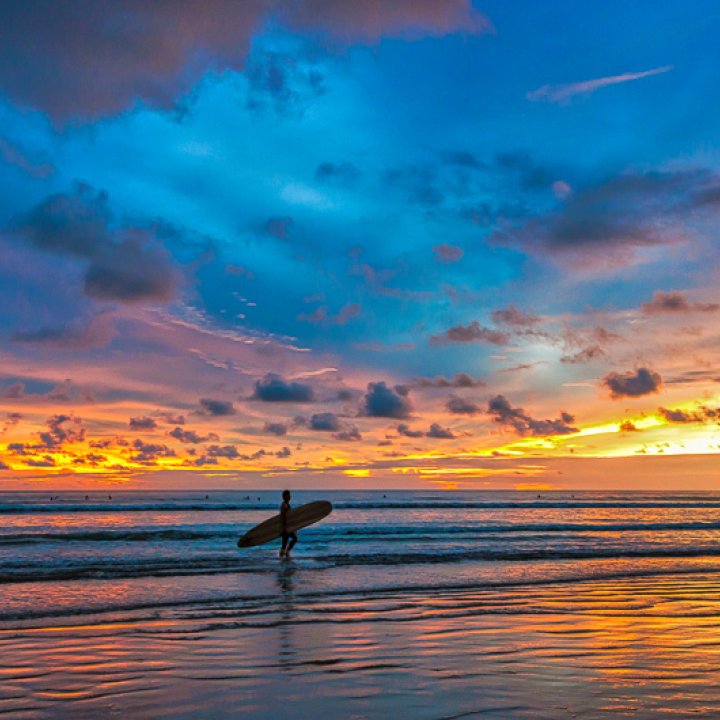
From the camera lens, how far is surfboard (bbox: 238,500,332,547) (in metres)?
27.5

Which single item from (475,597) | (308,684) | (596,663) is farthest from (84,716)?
(475,597)

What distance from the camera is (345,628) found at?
38.6ft

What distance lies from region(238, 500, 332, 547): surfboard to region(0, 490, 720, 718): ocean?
0.73 m

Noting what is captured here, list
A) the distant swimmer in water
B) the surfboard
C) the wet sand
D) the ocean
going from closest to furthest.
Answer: the wet sand < the ocean < the distant swimmer in water < the surfboard

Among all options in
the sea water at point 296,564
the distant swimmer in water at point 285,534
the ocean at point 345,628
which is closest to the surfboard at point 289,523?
the distant swimmer in water at point 285,534

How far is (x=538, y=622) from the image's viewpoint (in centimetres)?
1209

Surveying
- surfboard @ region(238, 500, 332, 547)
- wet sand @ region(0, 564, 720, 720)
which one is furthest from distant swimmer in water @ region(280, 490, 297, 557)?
wet sand @ region(0, 564, 720, 720)

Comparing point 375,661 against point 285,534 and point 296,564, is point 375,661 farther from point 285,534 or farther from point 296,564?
point 285,534

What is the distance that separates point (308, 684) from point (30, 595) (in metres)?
11.3

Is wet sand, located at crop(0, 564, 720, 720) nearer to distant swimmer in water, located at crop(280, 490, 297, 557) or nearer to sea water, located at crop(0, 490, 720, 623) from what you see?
sea water, located at crop(0, 490, 720, 623)

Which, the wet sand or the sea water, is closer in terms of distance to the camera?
the wet sand

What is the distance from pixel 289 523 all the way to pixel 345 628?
17.7 meters

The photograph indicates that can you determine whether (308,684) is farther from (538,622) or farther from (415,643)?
(538,622)

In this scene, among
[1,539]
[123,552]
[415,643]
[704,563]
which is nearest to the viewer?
[415,643]
